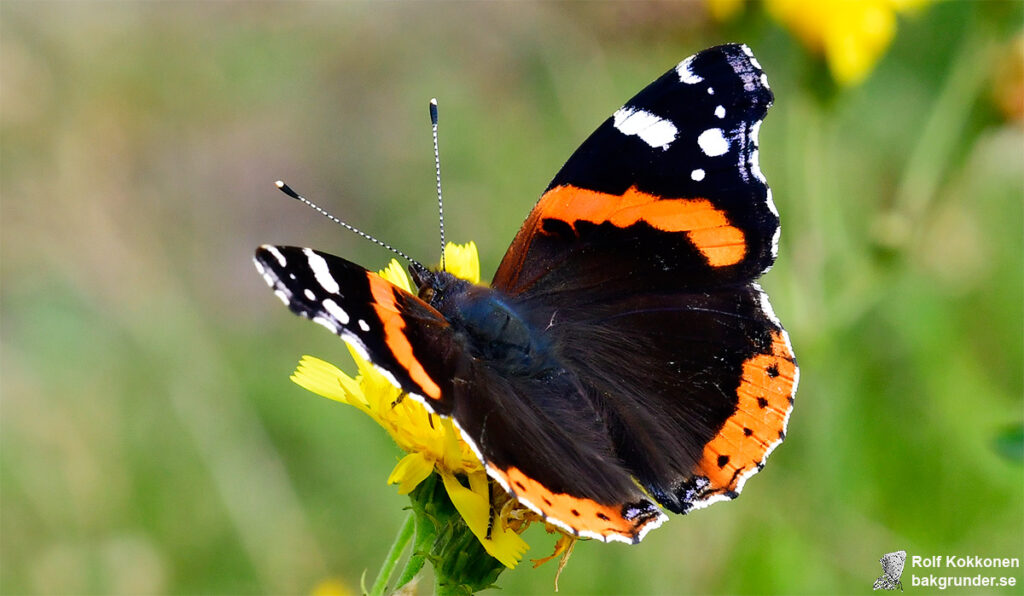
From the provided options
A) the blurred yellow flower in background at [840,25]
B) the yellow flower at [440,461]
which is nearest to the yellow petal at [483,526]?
the yellow flower at [440,461]

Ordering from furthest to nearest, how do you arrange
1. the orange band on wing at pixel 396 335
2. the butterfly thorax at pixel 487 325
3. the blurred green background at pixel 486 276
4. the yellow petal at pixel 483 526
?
the blurred green background at pixel 486 276, the butterfly thorax at pixel 487 325, the yellow petal at pixel 483 526, the orange band on wing at pixel 396 335

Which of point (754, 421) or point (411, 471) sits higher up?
point (411, 471)

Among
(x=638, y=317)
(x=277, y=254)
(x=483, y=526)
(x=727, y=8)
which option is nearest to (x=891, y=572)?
(x=638, y=317)

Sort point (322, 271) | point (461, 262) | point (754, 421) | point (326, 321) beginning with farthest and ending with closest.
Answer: point (461, 262)
point (754, 421)
point (322, 271)
point (326, 321)

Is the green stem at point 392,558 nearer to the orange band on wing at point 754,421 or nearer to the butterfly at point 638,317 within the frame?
the butterfly at point 638,317

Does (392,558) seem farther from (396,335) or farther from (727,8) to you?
(727,8)

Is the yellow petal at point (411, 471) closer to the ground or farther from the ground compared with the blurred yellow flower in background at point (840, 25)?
closer to the ground

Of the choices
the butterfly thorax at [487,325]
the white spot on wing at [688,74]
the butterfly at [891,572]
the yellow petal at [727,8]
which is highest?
the yellow petal at [727,8]
